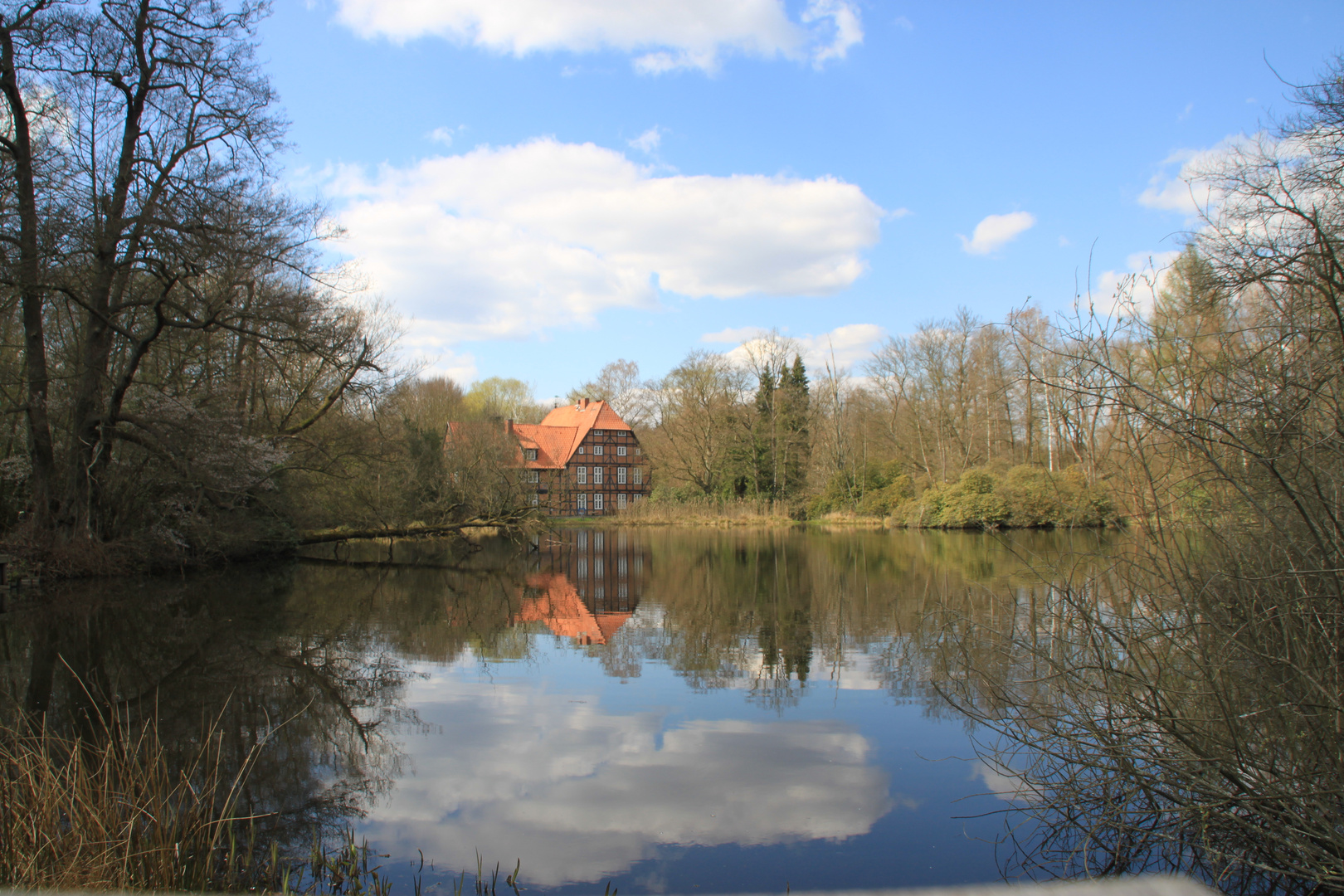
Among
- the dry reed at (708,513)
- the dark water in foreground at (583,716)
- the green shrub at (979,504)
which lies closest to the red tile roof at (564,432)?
the dry reed at (708,513)

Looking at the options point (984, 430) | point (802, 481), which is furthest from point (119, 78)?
point (802, 481)

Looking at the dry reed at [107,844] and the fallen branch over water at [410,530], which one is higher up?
the fallen branch over water at [410,530]

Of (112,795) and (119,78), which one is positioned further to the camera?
(119,78)

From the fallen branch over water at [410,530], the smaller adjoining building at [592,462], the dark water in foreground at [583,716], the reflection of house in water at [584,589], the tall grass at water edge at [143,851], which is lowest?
the reflection of house in water at [584,589]

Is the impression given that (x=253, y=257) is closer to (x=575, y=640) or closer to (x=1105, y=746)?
(x=575, y=640)

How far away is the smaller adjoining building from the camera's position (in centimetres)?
5884

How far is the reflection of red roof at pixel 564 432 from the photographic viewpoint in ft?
194

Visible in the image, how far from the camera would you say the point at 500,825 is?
4.77 meters

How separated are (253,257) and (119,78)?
396 centimetres

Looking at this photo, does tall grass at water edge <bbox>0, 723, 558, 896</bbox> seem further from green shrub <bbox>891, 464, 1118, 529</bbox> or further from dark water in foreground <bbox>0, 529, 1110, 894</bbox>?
green shrub <bbox>891, 464, 1118, 529</bbox>

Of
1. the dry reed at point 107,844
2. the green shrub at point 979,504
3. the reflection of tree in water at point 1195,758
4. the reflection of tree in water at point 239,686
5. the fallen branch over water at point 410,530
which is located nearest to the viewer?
the dry reed at point 107,844

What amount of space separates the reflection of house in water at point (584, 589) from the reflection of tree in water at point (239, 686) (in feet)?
8.82

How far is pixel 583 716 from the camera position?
712cm

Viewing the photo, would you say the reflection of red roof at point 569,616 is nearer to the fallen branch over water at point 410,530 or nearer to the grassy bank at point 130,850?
the grassy bank at point 130,850
